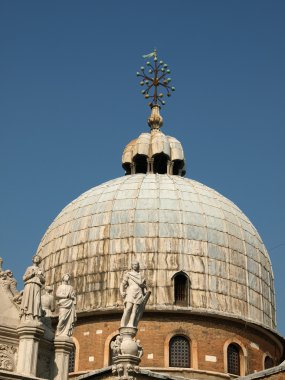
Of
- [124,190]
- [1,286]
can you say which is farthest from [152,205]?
[1,286]

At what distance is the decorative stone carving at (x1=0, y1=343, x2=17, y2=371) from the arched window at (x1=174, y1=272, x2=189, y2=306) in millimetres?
13693

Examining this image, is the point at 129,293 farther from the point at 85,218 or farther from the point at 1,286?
the point at 85,218

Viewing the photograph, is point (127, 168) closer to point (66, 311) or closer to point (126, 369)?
point (66, 311)

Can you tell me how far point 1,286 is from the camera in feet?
90.6

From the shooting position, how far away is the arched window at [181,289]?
3941 centimetres

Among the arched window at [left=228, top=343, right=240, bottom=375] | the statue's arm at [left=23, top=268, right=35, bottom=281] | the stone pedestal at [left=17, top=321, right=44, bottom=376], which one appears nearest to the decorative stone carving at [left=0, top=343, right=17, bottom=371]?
the stone pedestal at [left=17, top=321, right=44, bottom=376]

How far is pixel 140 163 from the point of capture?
46.9 metres

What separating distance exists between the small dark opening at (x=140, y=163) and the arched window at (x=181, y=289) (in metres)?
8.44

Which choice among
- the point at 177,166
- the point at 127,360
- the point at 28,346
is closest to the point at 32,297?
the point at 28,346

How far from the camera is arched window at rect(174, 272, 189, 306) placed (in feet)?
129

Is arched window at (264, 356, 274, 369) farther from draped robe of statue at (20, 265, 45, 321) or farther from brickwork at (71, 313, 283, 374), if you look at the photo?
draped robe of statue at (20, 265, 45, 321)

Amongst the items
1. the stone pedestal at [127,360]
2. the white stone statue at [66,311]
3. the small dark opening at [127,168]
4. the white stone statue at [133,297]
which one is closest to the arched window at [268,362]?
the small dark opening at [127,168]

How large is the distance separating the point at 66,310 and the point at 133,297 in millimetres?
2345

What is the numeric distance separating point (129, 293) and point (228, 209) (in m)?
18.8
